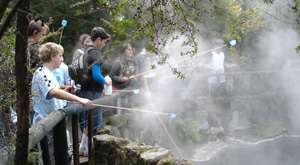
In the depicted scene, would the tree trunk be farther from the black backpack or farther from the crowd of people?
the black backpack

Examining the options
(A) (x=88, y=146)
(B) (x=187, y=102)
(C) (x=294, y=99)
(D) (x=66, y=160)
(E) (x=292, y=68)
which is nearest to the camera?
(D) (x=66, y=160)

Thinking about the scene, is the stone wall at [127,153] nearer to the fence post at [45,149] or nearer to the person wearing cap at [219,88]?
the fence post at [45,149]

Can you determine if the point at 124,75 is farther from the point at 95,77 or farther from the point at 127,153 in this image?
the point at 127,153

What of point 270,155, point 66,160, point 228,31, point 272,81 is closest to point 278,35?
point 272,81

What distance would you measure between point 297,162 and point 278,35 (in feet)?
21.3

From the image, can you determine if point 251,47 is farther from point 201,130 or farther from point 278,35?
point 201,130

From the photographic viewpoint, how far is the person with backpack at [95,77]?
4.24m

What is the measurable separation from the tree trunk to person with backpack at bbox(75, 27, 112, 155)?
Answer: 2.93 meters

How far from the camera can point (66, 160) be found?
300cm

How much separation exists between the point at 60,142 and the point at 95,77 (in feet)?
4.77

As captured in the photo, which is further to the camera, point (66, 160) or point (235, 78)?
point (235, 78)

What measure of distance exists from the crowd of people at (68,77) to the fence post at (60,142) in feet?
1.07

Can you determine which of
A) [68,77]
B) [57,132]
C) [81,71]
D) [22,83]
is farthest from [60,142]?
[68,77]

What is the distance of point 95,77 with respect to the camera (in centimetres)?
423
